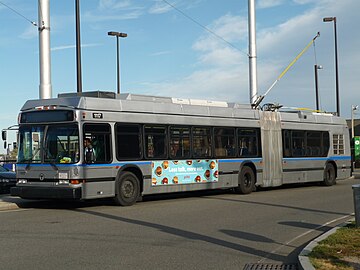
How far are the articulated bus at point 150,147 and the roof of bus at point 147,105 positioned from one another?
0.03 meters

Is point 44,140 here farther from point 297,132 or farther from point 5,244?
point 297,132

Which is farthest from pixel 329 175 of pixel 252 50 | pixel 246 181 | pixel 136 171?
pixel 136 171

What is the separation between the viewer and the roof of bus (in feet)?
45.2

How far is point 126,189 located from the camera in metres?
14.4

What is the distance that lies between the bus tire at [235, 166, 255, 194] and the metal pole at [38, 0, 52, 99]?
7.51 metres

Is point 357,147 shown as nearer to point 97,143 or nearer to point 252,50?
point 252,50

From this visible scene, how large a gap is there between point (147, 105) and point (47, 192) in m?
4.15

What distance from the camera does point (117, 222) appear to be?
36.8 feet

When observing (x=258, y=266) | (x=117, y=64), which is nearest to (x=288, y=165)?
(x=258, y=266)

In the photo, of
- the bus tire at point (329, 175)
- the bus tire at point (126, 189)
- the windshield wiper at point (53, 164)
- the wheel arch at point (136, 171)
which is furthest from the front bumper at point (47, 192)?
the bus tire at point (329, 175)

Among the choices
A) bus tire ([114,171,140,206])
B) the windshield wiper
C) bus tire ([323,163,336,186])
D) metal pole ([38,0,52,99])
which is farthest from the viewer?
bus tire ([323,163,336,186])

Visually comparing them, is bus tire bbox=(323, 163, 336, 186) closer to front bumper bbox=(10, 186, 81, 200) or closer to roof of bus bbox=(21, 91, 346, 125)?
roof of bus bbox=(21, 91, 346, 125)

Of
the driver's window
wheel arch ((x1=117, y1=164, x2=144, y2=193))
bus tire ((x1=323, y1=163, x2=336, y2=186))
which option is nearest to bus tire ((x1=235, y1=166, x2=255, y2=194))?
wheel arch ((x1=117, y1=164, x2=144, y2=193))

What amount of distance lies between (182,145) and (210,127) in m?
1.63
